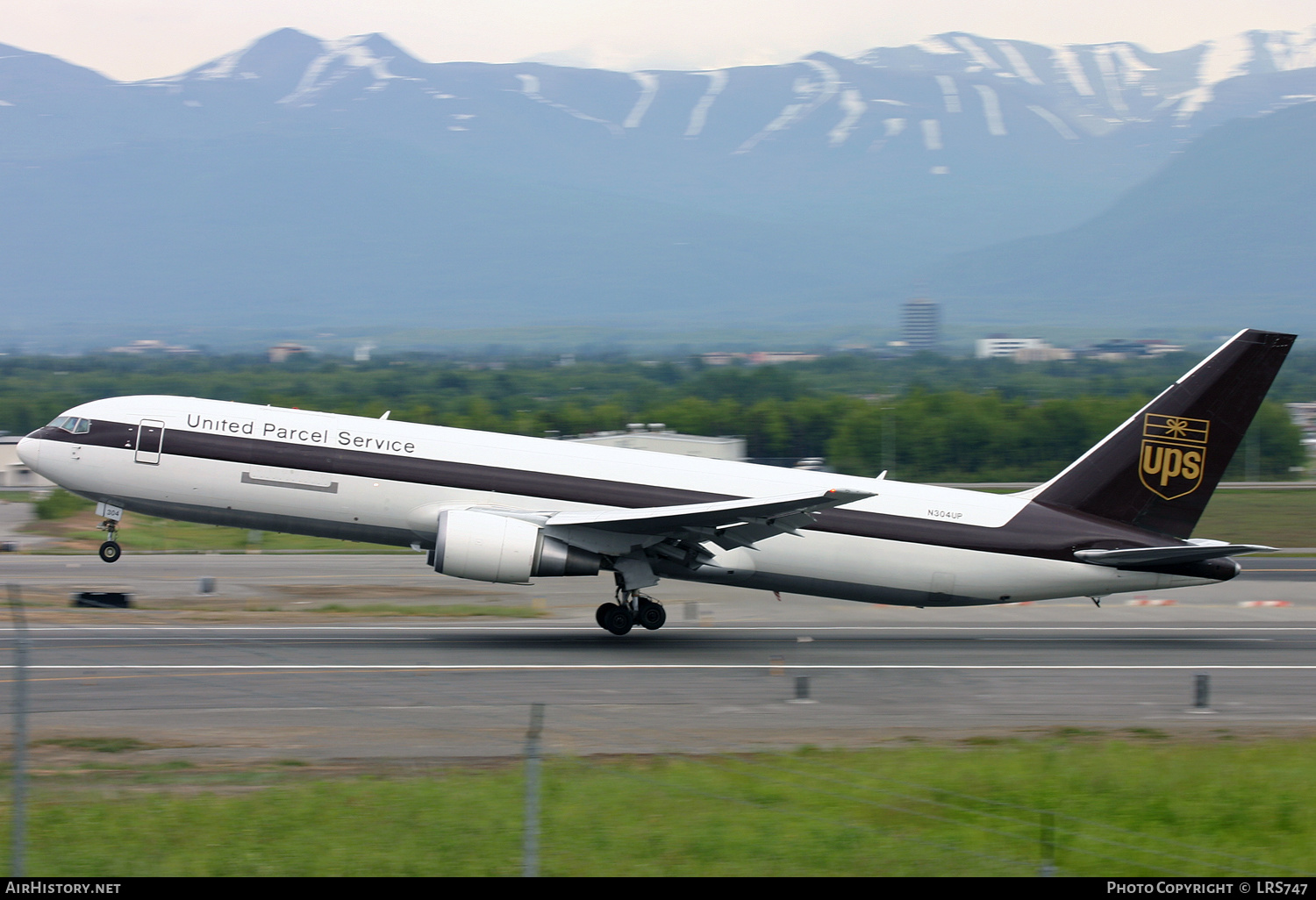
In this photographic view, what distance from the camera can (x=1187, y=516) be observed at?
2611 centimetres

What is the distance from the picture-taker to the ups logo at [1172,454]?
2592 centimetres

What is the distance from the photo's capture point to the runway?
679 inches

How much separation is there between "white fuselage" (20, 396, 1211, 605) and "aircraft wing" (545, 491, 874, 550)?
1.04 meters

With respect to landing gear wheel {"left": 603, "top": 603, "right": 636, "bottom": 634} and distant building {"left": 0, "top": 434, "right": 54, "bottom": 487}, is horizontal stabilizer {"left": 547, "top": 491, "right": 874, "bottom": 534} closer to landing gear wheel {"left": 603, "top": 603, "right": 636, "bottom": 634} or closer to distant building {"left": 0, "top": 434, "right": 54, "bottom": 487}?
landing gear wheel {"left": 603, "top": 603, "right": 636, "bottom": 634}

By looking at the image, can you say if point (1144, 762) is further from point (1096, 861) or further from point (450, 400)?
point (450, 400)

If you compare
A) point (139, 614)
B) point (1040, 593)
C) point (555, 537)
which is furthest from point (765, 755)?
point (139, 614)

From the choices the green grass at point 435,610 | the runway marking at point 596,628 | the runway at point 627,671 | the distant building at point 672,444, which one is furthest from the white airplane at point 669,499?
the distant building at point 672,444

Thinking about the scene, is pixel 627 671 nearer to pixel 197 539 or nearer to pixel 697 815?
pixel 697 815

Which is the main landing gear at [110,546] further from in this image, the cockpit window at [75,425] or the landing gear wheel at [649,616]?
the landing gear wheel at [649,616]

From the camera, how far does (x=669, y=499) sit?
25.2 metres

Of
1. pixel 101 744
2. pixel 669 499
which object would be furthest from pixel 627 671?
pixel 101 744

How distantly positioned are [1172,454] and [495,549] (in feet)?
46.7

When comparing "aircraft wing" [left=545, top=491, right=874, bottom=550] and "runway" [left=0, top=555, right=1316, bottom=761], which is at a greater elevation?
"aircraft wing" [left=545, top=491, right=874, bottom=550]

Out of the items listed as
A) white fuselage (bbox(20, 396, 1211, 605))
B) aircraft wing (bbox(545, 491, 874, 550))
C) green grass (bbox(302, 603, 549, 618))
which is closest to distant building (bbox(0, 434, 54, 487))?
green grass (bbox(302, 603, 549, 618))
